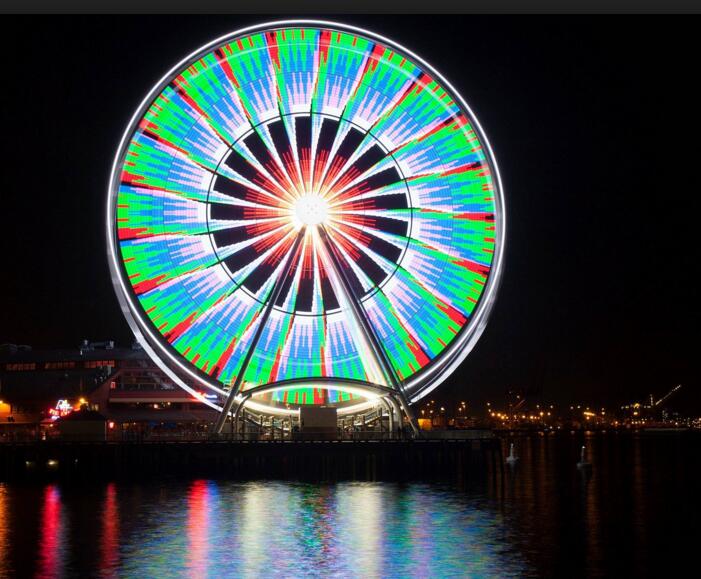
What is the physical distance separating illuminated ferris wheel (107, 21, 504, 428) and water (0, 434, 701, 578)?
546 centimetres

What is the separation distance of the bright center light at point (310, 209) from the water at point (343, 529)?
10.2m

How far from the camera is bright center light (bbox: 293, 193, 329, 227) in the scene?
1709 inches

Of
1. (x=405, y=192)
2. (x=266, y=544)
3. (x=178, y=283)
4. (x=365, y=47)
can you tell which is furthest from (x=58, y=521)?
(x=365, y=47)

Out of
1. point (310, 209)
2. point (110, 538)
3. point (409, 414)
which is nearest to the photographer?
point (110, 538)

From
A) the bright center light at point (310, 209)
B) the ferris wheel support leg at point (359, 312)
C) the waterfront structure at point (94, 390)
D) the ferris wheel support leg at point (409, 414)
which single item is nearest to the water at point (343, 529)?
the ferris wheel support leg at point (409, 414)

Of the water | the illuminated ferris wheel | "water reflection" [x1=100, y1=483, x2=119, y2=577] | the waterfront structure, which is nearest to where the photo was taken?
"water reflection" [x1=100, y1=483, x2=119, y2=577]

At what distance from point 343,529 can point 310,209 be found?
44.0 ft

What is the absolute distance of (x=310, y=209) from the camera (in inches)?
1714

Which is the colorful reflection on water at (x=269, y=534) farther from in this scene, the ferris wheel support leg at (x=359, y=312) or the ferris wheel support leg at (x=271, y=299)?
the ferris wheel support leg at (x=271, y=299)

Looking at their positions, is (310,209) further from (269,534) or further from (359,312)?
(269,534)

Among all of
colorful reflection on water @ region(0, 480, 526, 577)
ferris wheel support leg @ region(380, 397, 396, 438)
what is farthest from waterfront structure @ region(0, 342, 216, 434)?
colorful reflection on water @ region(0, 480, 526, 577)

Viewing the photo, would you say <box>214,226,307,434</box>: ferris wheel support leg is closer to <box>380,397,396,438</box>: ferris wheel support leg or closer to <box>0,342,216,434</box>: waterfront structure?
<box>380,397,396,438</box>: ferris wheel support leg

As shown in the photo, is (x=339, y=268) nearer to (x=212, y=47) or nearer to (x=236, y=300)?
(x=236, y=300)

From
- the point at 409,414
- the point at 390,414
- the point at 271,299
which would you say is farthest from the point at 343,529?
the point at 390,414
